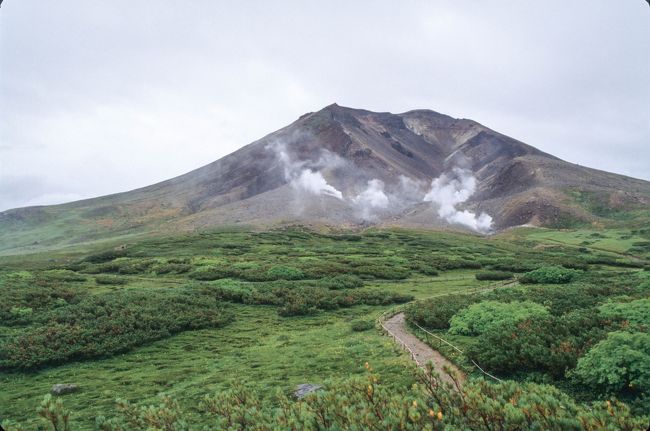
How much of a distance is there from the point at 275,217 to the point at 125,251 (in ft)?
226

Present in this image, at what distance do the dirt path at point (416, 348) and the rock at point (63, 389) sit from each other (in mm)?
13784

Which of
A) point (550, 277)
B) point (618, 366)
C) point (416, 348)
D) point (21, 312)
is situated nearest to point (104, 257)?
point (21, 312)

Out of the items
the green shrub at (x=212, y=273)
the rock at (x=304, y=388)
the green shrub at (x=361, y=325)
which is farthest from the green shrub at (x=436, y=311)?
the green shrub at (x=212, y=273)

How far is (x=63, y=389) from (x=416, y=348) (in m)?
14.9

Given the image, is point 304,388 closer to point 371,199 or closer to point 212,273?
point 212,273

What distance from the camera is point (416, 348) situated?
62.8 feet

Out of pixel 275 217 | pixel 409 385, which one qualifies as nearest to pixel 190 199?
pixel 275 217

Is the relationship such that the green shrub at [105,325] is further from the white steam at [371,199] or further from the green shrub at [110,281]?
the white steam at [371,199]

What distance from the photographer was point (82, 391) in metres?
16.7

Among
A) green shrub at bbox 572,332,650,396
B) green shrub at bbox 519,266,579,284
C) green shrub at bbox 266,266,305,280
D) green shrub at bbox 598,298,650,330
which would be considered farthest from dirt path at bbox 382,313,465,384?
green shrub at bbox 266,266,305,280

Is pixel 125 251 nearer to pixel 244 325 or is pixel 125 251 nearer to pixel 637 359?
pixel 244 325

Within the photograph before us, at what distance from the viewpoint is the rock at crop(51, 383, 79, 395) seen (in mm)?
16484

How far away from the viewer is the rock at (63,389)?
16.5 metres

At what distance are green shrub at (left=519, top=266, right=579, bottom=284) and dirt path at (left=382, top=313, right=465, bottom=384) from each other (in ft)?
64.9
